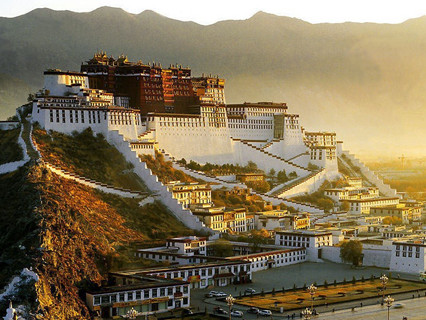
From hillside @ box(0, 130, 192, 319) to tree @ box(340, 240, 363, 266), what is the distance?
40.8 feet

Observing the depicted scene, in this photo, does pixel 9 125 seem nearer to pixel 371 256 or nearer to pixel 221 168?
pixel 221 168

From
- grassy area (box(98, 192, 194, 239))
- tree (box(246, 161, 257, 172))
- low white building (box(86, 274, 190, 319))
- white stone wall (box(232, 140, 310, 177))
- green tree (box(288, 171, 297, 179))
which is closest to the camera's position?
low white building (box(86, 274, 190, 319))

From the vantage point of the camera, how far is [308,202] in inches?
3738

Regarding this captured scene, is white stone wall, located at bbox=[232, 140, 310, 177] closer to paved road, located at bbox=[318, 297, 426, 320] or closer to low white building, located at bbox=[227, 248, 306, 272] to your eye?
low white building, located at bbox=[227, 248, 306, 272]

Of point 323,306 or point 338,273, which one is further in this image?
point 338,273

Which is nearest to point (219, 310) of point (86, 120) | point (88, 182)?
point (88, 182)

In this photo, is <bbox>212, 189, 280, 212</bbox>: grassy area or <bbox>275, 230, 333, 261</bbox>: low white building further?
<bbox>212, 189, 280, 212</bbox>: grassy area

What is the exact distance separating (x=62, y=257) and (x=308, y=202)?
43.4 m

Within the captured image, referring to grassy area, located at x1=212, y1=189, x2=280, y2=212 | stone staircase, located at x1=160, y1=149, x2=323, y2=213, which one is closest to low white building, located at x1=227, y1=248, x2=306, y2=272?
grassy area, located at x1=212, y1=189, x2=280, y2=212

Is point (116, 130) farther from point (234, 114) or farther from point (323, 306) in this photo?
point (323, 306)

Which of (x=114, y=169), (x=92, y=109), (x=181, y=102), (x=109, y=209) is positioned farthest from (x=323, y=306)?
(x=181, y=102)

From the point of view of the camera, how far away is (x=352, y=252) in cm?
6975

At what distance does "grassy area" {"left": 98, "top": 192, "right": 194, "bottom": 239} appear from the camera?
72.2 meters

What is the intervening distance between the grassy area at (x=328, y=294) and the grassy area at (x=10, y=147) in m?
25.2
